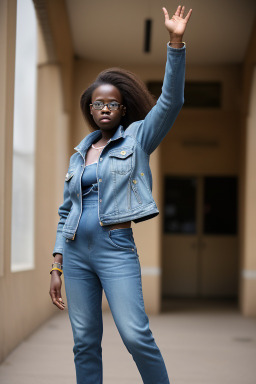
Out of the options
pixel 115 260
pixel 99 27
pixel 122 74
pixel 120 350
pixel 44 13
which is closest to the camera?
pixel 115 260

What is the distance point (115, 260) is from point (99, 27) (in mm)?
5955

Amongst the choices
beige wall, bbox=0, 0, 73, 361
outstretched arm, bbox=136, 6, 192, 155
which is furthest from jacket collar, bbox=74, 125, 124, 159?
beige wall, bbox=0, 0, 73, 361

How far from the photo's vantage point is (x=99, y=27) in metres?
7.70

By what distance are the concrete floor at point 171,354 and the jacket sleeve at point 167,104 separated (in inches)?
87.8

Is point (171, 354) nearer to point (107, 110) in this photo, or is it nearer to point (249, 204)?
point (107, 110)

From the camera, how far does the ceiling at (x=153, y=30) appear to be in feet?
23.2

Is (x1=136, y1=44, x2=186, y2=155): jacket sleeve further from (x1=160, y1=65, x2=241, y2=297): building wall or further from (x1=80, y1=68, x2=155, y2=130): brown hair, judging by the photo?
(x1=160, y1=65, x2=241, y2=297): building wall

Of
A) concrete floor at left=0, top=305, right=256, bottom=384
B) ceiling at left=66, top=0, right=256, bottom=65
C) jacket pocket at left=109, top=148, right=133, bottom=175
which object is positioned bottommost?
concrete floor at left=0, top=305, right=256, bottom=384

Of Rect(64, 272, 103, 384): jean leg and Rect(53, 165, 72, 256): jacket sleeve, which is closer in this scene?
Rect(64, 272, 103, 384): jean leg

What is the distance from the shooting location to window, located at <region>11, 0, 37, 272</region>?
20.0 feet

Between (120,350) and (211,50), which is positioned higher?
(211,50)

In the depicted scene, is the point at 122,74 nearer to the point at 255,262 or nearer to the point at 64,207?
the point at 64,207

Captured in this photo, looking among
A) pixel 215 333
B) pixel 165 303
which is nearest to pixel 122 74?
pixel 215 333

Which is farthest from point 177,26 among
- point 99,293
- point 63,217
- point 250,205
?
point 250,205
